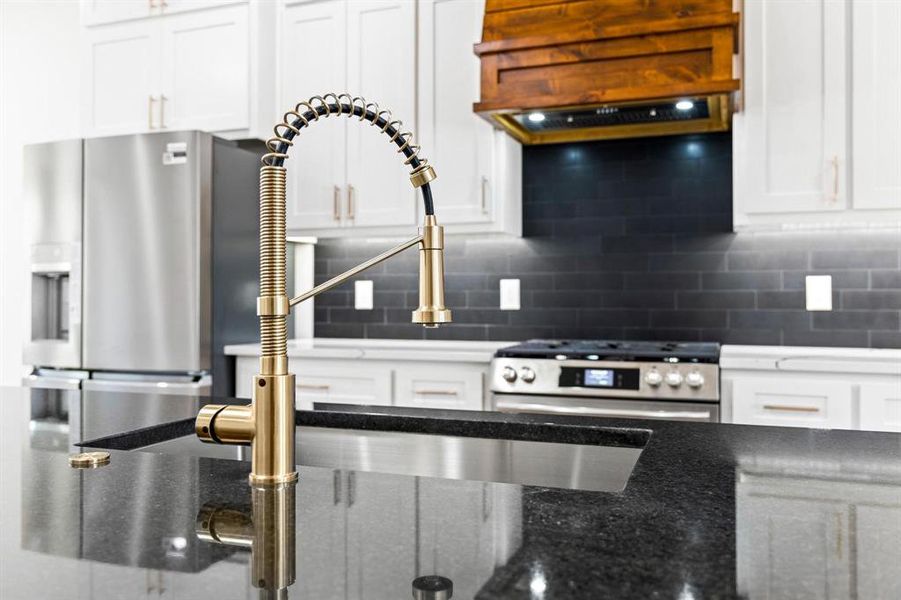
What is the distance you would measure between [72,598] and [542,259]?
3.10 meters

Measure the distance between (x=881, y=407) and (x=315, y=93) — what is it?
8.37ft

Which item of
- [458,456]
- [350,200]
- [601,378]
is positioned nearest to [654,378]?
[601,378]

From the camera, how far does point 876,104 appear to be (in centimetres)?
282

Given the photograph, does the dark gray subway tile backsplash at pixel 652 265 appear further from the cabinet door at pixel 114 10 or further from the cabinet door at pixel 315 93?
the cabinet door at pixel 114 10

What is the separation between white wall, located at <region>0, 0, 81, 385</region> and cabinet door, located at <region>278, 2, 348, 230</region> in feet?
4.90

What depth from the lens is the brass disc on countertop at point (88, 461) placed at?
1058mm

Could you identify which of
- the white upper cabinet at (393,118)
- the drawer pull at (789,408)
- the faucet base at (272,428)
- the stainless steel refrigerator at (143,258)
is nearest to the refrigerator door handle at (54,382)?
the stainless steel refrigerator at (143,258)

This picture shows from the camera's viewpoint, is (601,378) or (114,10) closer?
(601,378)

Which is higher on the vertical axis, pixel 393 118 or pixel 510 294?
pixel 393 118

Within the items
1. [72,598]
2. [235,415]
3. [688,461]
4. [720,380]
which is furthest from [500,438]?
[720,380]

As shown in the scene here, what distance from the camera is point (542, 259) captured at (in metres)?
3.59

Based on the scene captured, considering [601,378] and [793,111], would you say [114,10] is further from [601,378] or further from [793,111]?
[793,111]

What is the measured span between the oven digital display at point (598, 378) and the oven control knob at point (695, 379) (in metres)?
0.26

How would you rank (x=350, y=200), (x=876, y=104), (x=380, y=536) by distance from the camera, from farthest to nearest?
(x=350, y=200) → (x=876, y=104) → (x=380, y=536)
